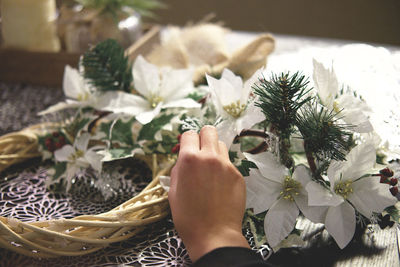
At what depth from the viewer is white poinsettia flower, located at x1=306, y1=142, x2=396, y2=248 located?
0.43m

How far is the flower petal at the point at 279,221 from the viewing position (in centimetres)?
43

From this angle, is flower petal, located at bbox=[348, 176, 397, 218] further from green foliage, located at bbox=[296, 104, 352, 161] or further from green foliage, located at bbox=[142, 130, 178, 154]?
green foliage, located at bbox=[142, 130, 178, 154]

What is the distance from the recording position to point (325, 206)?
441mm

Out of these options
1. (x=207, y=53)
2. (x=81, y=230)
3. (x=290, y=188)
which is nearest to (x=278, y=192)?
(x=290, y=188)

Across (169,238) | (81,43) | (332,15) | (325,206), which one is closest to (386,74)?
(325,206)

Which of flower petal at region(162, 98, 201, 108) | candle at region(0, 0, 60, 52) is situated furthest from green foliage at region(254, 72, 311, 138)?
candle at region(0, 0, 60, 52)

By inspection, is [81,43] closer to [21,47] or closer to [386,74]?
[21,47]

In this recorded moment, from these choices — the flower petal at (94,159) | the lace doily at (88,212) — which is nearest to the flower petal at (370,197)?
the lace doily at (88,212)

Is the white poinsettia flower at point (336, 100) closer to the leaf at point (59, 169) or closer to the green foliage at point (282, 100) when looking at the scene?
the green foliage at point (282, 100)

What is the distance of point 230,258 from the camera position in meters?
0.37

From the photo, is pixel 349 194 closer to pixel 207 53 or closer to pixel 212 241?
pixel 212 241

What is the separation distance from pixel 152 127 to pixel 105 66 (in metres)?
0.12

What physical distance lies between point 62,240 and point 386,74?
0.47 metres

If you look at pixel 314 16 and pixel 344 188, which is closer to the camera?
pixel 344 188
